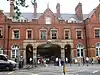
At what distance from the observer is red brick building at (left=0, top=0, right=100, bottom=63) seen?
155 ft

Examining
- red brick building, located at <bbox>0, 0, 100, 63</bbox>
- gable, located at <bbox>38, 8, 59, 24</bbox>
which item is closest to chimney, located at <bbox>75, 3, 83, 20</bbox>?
red brick building, located at <bbox>0, 0, 100, 63</bbox>

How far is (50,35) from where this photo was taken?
48469 mm

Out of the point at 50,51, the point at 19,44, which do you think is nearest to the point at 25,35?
the point at 19,44

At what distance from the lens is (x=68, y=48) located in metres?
51.4

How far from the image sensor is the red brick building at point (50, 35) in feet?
155

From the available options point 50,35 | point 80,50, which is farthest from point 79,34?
point 50,35

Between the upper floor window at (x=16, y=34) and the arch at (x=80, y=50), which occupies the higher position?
the upper floor window at (x=16, y=34)

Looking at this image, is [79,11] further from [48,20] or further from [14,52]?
[14,52]

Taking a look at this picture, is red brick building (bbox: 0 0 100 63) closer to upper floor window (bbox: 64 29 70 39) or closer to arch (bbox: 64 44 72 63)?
upper floor window (bbox: 64 29 70 39)

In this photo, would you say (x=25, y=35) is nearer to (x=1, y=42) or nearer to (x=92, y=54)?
(x=1, y=42)

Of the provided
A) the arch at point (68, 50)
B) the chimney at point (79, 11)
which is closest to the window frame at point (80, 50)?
the arch at point (68, 50)

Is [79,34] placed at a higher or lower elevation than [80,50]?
higher

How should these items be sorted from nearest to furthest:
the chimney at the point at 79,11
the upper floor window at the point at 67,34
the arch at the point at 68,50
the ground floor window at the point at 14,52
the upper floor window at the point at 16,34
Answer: the ground floor window at the point at 14,52 < the upper floor window at the point at 16,34 < the upper floor window at the point at 67,34 < the arch at the point at 68,50 < the chimney at the point at 79,11

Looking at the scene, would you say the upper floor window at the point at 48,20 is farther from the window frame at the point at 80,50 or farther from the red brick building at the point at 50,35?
the window frame at the point at 80,50
